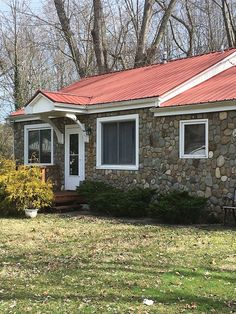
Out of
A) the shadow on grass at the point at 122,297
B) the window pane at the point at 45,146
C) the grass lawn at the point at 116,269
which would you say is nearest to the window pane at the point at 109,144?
the window pane at the point at 45,146

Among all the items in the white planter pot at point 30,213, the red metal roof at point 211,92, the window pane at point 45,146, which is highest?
the red metal roof at point 211,92

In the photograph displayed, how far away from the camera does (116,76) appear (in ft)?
59.6

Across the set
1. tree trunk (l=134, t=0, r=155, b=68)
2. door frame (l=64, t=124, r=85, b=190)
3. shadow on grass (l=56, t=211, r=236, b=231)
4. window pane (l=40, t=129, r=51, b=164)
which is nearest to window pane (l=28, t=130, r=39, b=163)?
window pane (l=40, t=129, r=51, b=164)

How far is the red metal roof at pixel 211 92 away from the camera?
1147 cm

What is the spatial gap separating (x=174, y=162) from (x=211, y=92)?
2.00 metres

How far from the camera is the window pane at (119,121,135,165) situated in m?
13.6

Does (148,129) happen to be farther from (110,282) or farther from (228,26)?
(228,26)

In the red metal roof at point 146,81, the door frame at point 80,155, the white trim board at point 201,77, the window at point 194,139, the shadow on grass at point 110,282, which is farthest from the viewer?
the door frame at point 80,155

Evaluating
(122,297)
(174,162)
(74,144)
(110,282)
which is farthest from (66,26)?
(122,297)

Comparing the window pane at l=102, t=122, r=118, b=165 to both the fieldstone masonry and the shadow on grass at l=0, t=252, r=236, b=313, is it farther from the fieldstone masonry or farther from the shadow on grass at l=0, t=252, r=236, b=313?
the shadow on grass at l=0, t=252, r=236, b=313

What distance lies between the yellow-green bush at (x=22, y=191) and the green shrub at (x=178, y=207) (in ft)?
9.90

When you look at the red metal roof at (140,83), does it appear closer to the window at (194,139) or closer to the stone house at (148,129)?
the stone house at (148,129)

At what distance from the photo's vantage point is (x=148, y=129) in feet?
42.7

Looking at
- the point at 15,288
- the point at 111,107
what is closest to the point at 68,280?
the point at 15,288
